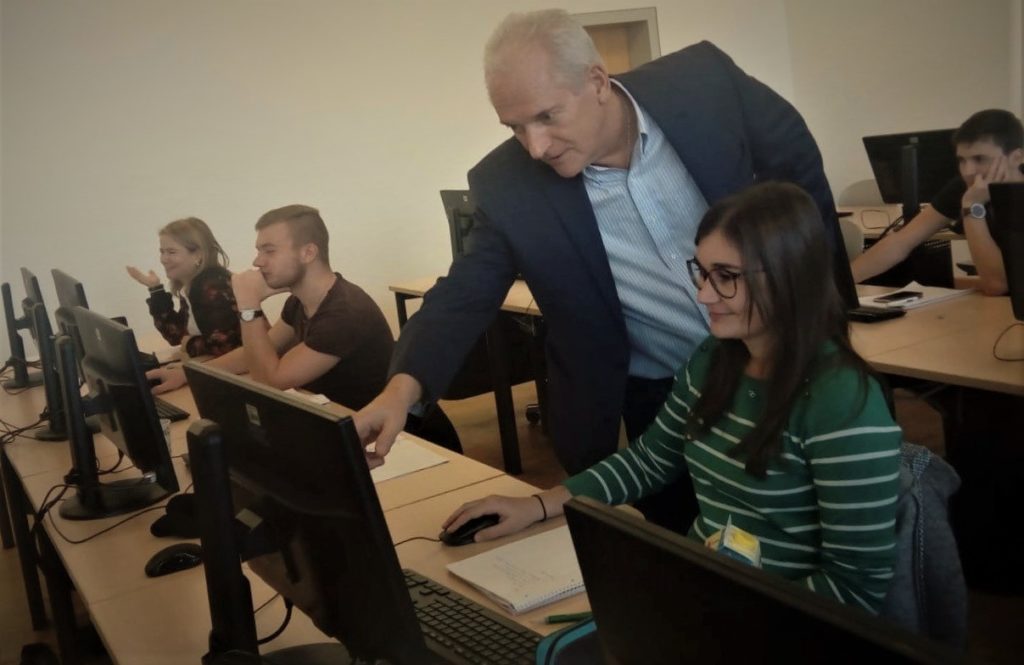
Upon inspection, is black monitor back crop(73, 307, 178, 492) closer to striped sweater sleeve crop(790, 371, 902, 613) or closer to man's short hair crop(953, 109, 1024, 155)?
striped sweater sleeve crop(790, 371, 902, 613)

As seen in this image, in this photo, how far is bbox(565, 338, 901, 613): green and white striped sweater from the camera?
1.34 meters

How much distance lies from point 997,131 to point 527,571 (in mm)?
2609

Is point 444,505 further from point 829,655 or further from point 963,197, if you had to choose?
point 963,197

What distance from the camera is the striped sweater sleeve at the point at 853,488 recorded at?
1.34 m

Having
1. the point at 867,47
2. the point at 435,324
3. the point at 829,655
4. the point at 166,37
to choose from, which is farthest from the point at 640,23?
the point at 829,655

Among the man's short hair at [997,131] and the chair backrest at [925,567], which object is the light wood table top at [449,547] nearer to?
the chair backrest at [925,567]

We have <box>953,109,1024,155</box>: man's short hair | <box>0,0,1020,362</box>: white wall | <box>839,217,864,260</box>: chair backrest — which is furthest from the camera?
<box>0,0,1020,362</box>: white wall

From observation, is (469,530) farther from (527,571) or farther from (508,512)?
(527,571)

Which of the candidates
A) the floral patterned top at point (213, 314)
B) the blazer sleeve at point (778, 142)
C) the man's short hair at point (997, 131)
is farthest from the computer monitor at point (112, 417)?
the man's short hair at point (997, 131)

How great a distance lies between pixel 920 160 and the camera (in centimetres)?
484

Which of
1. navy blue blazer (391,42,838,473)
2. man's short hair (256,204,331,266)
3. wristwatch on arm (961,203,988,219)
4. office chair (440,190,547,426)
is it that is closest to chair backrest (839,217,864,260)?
wristwatch on arm (961,203,988,219)

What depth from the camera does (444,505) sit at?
6.44ft

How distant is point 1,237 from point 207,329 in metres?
2.23

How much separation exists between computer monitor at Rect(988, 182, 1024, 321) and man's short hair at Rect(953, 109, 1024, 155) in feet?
4.01
